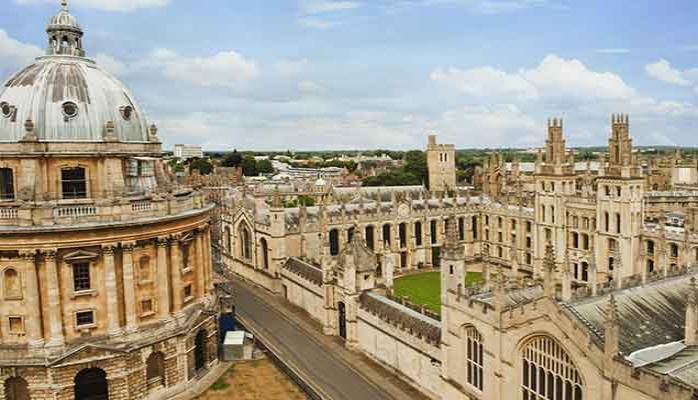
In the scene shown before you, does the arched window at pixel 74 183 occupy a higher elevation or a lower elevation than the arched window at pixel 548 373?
higher

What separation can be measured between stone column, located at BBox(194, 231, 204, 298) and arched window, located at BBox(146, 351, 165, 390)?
5407 millimetres

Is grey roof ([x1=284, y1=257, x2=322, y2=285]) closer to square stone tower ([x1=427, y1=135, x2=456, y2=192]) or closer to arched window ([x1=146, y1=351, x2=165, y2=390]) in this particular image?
arched window ([x1=146, y1=351, x2=165, y2=390])

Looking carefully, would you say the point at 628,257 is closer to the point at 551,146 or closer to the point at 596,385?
the point at 551,146

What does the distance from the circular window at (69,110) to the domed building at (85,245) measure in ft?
0.19

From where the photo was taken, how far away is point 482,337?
24.7 m

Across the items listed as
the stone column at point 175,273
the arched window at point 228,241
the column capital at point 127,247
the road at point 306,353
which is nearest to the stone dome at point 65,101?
the column capital at point 127,247

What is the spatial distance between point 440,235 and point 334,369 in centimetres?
3394

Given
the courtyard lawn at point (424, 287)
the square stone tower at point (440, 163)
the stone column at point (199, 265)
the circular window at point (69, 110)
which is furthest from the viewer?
the square stone tower at point (440, 163)

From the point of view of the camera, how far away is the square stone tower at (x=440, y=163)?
349ft

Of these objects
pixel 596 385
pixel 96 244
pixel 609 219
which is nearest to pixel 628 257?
pixel 609 219

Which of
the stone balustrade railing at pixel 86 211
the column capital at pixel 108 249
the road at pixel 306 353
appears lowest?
the road at pixel 306 353

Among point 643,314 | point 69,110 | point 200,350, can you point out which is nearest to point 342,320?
point 200,350

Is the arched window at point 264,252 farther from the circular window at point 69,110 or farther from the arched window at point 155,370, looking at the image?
the circular window at point 69,110

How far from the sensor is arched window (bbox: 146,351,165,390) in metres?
32.6
